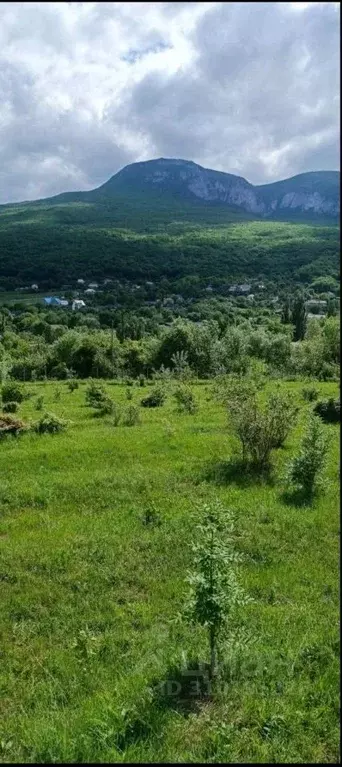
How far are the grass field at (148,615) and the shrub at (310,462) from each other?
13.8 inches

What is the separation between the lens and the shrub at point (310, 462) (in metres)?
12.9

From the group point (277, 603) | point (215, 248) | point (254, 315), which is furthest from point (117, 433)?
point (215, 248)

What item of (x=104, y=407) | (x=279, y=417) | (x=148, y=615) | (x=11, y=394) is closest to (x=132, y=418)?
(x=104, y=407)

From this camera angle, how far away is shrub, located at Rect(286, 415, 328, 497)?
1287cm

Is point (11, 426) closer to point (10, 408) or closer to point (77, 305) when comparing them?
point (10, 408)

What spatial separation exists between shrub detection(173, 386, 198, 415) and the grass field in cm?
760

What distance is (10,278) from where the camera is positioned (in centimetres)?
14112

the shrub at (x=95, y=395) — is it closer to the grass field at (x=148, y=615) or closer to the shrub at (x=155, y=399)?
the shrub at (x=155, y=399)

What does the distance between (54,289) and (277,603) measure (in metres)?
151

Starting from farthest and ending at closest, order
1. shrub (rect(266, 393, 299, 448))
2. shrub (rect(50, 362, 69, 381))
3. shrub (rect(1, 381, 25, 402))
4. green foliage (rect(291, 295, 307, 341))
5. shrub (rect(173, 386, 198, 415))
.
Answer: green foliage (rect(291, 295, 307, 341)) → shrub (rect(50, 362, 69, 381)) → shrub (rect(1, 381, 25, 402)) → shrub (rect(173, 386, 198, 415)) → shrub (rect(266, 393, 299, 448))

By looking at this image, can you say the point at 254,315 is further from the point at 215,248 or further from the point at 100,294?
the point at 215,248

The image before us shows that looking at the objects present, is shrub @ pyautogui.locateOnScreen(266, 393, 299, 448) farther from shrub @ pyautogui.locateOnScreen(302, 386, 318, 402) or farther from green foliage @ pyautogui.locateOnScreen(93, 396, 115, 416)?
green foliage @ pyautogui.locateOnScreen(93, 396, 115, 416)

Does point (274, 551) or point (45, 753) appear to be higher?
point (45, 753)

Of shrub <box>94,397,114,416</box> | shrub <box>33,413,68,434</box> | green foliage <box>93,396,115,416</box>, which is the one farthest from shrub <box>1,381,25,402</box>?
shrub <box>33,413,68,434</box>
